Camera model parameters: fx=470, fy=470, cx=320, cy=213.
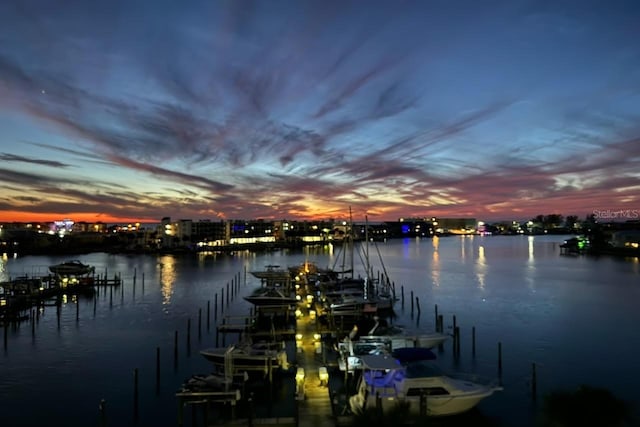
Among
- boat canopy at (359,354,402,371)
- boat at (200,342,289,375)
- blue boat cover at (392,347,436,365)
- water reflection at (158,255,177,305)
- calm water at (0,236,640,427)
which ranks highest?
boat canopy at (359,354,402,371)

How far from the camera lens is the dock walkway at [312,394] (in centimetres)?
1566

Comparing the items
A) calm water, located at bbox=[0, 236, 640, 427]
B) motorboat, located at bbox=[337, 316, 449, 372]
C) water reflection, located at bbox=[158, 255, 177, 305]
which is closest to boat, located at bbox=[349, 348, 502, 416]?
motorboat, located at bbox=[337, 316, 449, 372]

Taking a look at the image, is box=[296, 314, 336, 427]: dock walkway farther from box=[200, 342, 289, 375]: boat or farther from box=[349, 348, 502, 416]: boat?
box=[200, 342, 289, 375]: boat

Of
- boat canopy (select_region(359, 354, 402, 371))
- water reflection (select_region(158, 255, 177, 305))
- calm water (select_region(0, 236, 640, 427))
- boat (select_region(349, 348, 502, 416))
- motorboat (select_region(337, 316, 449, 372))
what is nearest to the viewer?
boat (select_region(349, 348, 502, 416))

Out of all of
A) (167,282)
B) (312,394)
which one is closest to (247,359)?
(312,394)

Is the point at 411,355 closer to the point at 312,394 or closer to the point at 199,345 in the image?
the point at 312,394

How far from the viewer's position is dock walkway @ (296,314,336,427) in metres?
15.7

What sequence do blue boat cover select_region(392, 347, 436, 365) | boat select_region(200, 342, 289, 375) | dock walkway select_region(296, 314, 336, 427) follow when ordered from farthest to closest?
boat select_region(200, 342, 289, 375)
blue boat cover select_region(392, 347, 436, 365)
dock walkway select_region(296, 314, 336, 427)

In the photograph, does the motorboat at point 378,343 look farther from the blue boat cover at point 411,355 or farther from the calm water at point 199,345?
the calm water at point 199,345

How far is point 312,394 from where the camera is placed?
17.9 metres

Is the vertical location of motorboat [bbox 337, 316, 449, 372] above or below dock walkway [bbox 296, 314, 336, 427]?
above

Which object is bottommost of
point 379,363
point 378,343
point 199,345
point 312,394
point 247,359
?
point 199,345

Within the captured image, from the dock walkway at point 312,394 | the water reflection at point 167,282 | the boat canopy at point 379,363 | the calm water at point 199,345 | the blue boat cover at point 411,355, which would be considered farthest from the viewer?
the water reflection at point 167,282

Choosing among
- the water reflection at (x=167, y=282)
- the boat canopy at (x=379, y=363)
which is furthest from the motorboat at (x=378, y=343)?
the water reflection at (x=167, y=282)
